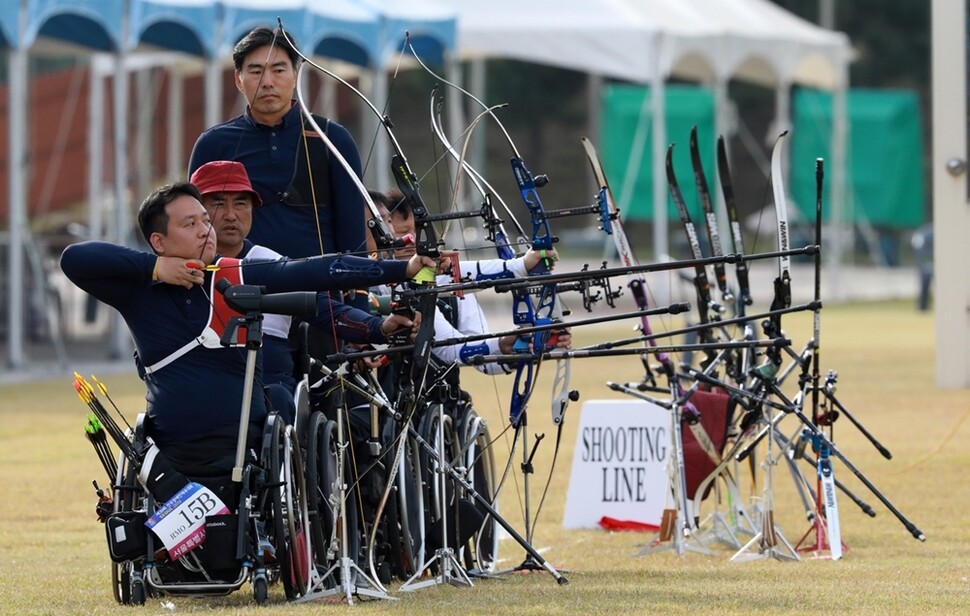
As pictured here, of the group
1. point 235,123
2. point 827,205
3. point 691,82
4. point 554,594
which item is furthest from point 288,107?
point 691,82

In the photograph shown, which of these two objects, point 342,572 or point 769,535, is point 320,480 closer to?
point 342,572

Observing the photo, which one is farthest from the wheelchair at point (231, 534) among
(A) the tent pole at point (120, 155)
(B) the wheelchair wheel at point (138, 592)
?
(A) the tent pole at point (120, 155)

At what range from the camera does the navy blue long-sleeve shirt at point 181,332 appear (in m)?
5.75

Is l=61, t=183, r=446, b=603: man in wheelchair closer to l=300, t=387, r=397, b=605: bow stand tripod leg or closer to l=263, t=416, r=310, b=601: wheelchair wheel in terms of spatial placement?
l=263, t=416, r=310, b=601: wheelchair wheel

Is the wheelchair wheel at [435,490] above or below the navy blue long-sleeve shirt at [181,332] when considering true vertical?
below

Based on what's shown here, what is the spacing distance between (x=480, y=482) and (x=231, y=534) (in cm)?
137

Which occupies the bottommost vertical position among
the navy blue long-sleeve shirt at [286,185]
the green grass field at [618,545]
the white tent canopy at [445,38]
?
the green grass field at [618,545]

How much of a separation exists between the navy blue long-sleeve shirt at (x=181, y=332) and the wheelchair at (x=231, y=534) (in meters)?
0.11

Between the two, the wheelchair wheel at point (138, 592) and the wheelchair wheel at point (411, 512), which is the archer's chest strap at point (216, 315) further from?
the wheelchair wheel at point (411, 512)

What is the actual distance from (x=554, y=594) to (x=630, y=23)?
1724 cm

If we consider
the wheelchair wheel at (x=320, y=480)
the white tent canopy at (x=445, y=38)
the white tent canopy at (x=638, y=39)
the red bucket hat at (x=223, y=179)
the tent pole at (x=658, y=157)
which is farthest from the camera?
the tent pole at (x=658, y=157)

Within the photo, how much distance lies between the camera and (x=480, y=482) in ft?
22.4

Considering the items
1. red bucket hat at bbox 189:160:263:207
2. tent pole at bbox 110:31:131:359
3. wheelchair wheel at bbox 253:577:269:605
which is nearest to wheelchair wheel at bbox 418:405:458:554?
wheelchair wheel at bbox 253:577:269:605

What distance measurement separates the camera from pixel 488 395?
15727 millimetres
